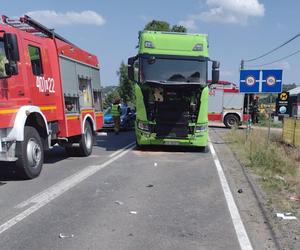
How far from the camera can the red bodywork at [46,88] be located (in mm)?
8930

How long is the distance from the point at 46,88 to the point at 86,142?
3346mm

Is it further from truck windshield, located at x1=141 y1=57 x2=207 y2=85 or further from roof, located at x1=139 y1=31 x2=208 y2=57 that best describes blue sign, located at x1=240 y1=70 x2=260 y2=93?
truck windshield, located at x1=141 y1=57 x2=207 y2=85

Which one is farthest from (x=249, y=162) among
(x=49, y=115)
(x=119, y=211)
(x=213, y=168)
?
(x=119, y=211)

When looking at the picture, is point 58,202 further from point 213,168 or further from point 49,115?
point 213,168

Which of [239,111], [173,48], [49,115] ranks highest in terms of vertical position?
[173,48]

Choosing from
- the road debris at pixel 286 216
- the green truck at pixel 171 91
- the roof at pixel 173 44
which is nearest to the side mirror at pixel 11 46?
the road debris at pixel 286 216

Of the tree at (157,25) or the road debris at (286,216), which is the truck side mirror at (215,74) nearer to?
the road debris at (286,216)

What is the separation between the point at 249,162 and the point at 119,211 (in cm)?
673

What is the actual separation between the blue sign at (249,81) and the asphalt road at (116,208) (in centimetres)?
637

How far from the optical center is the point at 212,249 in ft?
17.5

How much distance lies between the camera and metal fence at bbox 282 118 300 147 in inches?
751

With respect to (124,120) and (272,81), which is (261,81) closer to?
(272,81)

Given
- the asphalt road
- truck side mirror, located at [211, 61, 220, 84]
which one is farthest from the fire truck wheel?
truck side mirror, located at [211, 61, 220, 84]

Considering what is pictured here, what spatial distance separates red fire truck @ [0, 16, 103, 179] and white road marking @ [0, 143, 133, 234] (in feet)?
2.78
